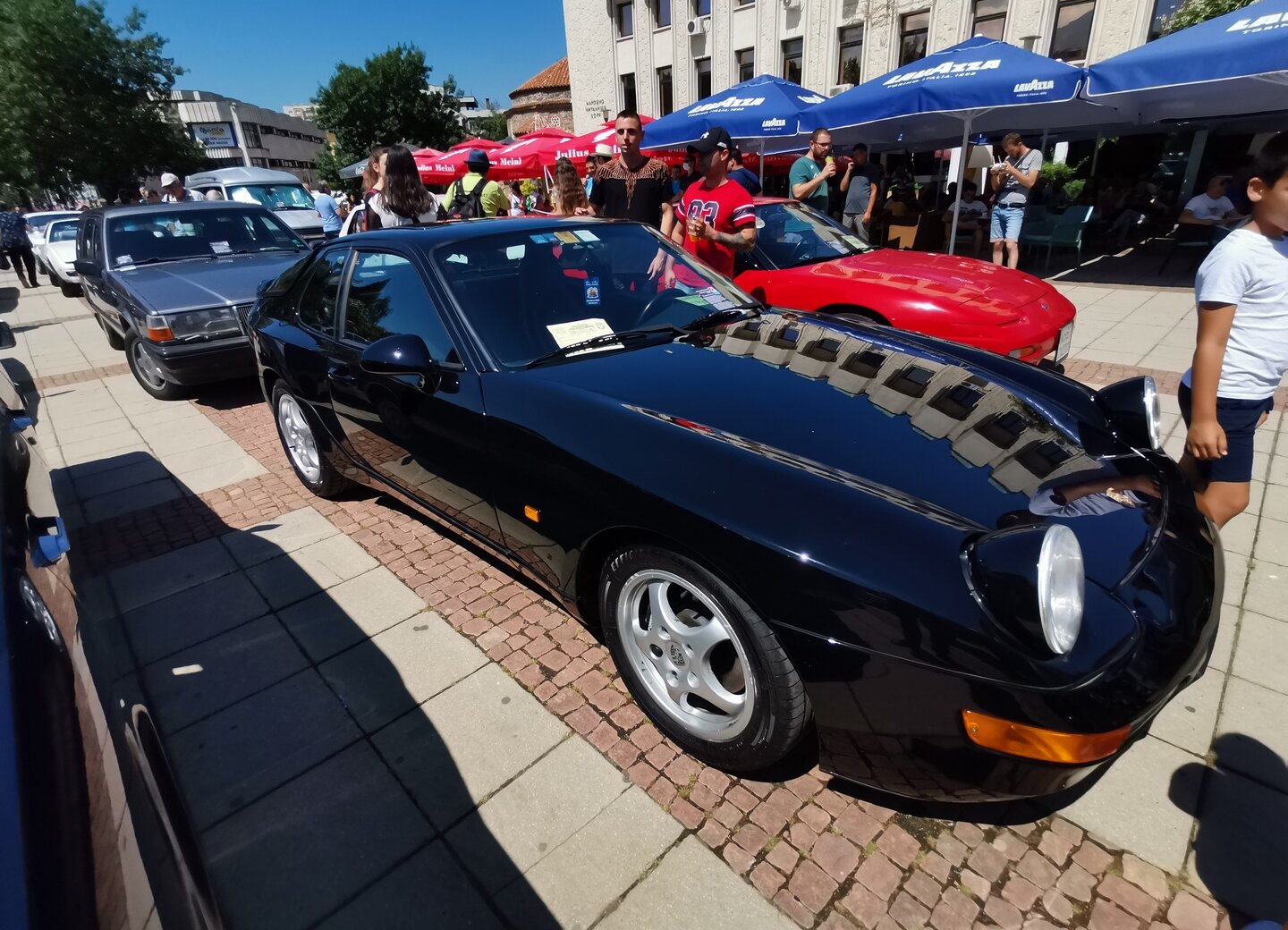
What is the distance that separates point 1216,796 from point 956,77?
9.12 metres

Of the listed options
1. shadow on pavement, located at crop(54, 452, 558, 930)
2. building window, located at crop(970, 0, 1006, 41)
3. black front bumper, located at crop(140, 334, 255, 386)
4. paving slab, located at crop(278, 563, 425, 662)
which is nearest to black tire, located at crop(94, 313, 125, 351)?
black front bumper, located at crop(140, 334, 255, 386)

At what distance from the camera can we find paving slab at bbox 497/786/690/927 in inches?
67.2

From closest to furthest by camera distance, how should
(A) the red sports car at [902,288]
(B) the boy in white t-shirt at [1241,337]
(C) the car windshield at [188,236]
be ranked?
(B) the boy in white t-shirt at [1241,337] → (A) the red sports car at [902,288] → (C) the car windshield at [188,236]

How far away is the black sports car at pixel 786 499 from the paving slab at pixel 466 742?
0.40m

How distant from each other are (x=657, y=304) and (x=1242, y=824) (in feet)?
8.42

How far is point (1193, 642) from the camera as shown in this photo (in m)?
1.57

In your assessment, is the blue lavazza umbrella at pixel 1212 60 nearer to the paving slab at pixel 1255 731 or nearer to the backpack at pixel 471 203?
the backpack at pixel 471 203

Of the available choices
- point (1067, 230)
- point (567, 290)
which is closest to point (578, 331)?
point (567, 290)

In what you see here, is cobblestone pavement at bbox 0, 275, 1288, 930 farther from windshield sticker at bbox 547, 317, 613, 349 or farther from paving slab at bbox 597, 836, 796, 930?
windshield sticker at bbox 547, 317, 613, 349

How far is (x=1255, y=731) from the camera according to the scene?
211 centimetres

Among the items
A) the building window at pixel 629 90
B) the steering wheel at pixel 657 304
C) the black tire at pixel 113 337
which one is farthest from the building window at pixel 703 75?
the steering wheel at pixel 657 304

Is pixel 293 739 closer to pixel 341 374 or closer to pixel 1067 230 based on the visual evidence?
pixel 341 374

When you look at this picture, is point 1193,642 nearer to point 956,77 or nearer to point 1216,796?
point 1216,796

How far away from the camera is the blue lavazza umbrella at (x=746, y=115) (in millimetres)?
9977
